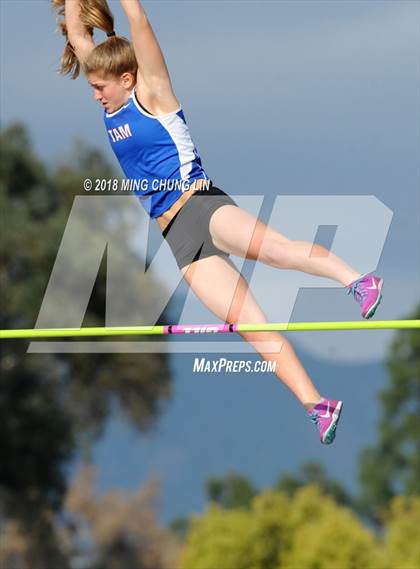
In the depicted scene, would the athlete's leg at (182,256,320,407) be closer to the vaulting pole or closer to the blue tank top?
the vaulting pole

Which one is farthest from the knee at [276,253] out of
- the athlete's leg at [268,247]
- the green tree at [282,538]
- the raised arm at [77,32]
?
the green tree at [282,538]

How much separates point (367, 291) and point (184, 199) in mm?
1076

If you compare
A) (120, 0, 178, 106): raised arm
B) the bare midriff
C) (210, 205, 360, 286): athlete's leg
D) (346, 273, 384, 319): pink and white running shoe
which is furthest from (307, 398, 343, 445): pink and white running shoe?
(120, 0, 178, 106): raised arm

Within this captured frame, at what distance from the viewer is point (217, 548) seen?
36.0ft

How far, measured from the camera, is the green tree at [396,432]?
15.2 metres

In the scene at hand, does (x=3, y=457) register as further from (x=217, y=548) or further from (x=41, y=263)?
(x=217, y=548)

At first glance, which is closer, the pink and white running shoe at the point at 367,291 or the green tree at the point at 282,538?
the pink and white running shoe at the point at 367,291

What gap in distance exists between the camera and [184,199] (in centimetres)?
609

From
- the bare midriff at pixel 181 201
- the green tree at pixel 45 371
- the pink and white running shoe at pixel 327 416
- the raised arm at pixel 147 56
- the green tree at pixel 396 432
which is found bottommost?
the pink and white running shoe at pixel 327 416

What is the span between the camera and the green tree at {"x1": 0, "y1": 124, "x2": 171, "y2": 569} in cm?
1661

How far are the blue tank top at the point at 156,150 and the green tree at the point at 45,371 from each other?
1063cm

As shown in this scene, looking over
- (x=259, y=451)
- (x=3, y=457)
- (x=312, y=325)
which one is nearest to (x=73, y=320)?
(x=3, y=457)

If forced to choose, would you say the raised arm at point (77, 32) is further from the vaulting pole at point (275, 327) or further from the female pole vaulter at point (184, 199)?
the vaulting pole at point (275, 327)

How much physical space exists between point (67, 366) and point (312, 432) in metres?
3.68
